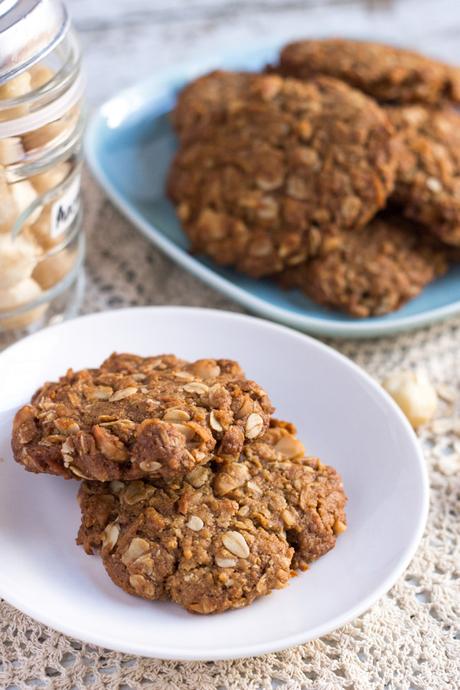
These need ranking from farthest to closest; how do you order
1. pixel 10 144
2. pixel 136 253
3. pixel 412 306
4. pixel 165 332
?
pixel 136 253, pixel 412 306, pixel 165 332, pixel 10 144

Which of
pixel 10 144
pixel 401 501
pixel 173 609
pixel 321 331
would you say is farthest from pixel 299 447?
pixel 10 144

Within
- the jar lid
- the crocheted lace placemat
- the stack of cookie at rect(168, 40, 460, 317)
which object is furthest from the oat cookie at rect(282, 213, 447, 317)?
the jar lid

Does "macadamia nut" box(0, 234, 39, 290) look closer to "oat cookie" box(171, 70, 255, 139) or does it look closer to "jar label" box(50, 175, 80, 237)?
"jar label" box(50, 175, 80, 237)

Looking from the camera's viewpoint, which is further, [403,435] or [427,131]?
[427,131]

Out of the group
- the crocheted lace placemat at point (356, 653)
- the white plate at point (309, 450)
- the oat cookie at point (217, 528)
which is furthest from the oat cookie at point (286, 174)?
the oat cookie at point (217, 528)

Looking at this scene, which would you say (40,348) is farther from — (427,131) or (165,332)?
(427,131)

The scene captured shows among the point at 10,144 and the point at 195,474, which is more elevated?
the point at 10,144

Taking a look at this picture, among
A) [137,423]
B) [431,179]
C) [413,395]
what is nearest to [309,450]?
[413,395]
